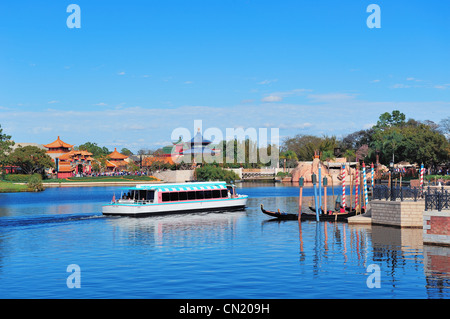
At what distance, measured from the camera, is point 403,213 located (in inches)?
1548

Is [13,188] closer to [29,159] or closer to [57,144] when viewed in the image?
[29,159]

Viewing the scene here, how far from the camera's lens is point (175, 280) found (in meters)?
25.3

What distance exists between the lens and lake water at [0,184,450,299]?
76.3ft

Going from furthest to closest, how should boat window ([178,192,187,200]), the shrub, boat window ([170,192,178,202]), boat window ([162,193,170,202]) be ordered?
1. the shrub
2. boat window ([178,192,187,200])
3. boat window ([170,192,178,202])
4. boat window ([162,193,170,202])

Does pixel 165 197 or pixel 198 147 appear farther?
pixel 198 147

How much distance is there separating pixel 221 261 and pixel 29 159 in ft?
402

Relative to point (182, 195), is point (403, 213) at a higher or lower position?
lower

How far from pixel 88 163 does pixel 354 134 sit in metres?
93.6

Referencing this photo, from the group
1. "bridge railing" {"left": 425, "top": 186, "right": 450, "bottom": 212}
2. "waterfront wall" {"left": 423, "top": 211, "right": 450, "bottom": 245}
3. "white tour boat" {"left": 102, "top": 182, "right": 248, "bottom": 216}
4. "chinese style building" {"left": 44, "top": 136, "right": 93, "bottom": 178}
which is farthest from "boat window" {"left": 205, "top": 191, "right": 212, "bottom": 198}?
"chinese style building" {"left": 44, "top": 136, "right": 93, "bottom": 178}

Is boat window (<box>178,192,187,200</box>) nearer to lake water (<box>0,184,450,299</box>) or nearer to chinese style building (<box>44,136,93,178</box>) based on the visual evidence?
lake water (<box>0,184,450,299</box>)

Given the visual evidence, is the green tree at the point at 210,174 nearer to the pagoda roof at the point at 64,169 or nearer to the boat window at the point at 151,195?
the pagoda roof at the point at 64,169

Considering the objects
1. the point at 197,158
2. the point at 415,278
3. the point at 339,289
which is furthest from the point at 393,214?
the point at 197,158

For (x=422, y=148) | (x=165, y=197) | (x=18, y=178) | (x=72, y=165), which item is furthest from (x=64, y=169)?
(x=165, y=197)
